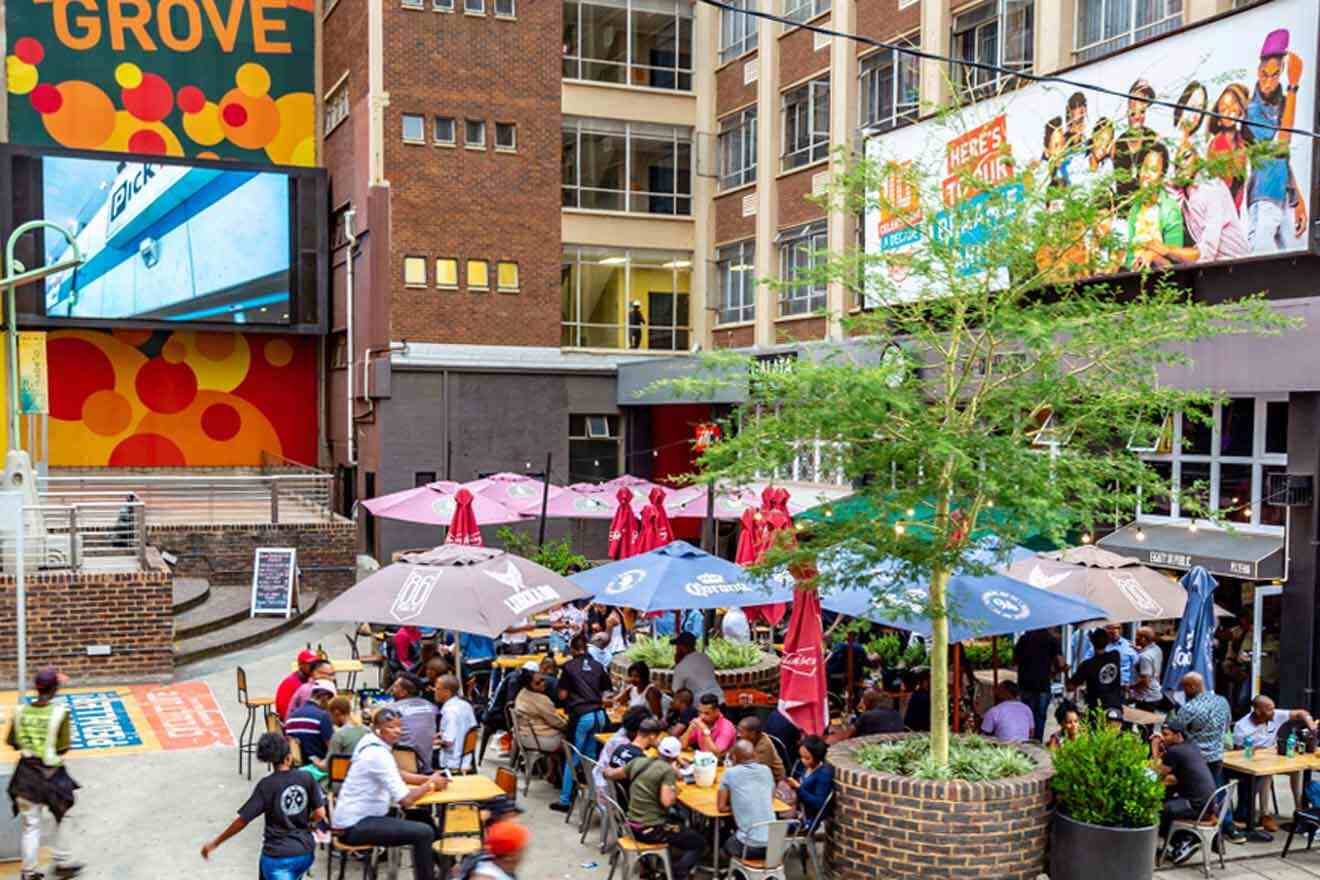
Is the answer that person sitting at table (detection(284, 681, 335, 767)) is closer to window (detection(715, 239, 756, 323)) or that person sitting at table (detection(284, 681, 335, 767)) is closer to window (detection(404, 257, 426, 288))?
window (detection(404, 257, 426, 288))

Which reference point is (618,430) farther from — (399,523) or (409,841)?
(409,841)

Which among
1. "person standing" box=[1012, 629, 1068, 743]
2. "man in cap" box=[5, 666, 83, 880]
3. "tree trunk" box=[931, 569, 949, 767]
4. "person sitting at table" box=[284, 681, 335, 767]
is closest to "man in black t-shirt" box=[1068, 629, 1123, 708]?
"person standing" box=[1012, 629, 1068, 743]

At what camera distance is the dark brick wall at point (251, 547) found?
25578 millimetres

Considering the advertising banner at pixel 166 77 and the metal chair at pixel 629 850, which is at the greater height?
the advertising banner at pixel 166 77

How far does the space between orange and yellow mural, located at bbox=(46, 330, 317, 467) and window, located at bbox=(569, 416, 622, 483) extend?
8.50 m

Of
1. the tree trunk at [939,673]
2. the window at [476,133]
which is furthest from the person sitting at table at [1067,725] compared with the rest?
the window at [476,133]

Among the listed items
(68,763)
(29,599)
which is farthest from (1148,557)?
(29,599)

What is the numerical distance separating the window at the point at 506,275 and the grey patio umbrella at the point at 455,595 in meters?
19.4

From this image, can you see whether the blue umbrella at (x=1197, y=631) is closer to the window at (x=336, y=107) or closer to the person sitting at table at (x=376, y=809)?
the person sitting at table at (x=376, y=809)

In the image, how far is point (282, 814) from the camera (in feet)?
28.7

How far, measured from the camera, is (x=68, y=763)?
1435 cm

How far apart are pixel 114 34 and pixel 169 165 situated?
15.7 ft

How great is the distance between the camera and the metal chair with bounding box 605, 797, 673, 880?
10.1 metres

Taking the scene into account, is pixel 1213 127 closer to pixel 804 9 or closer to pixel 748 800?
pixel 748 800
